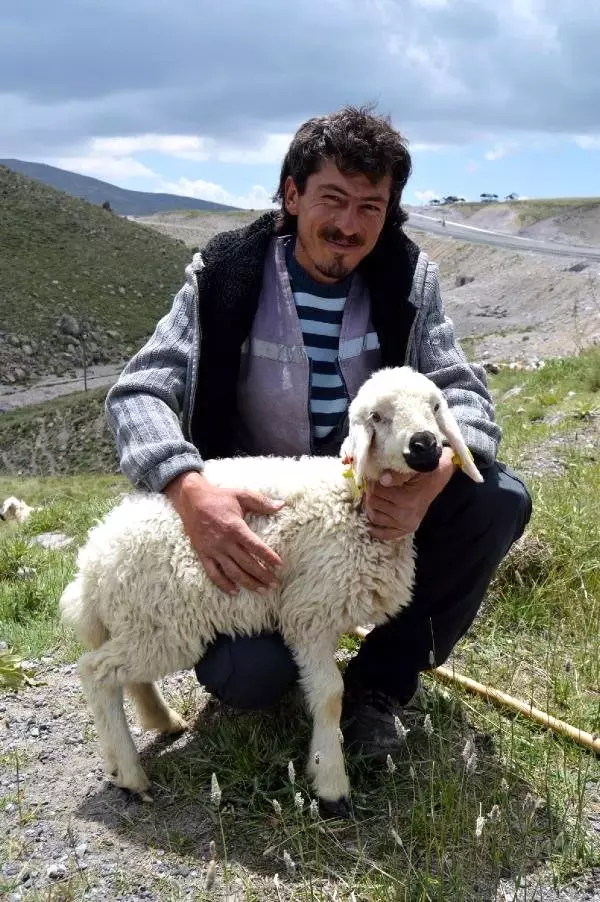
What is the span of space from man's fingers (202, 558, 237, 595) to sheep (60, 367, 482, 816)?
0.04 m

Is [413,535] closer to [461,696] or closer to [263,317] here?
[461,696]

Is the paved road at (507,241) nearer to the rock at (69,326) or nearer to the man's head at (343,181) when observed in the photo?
the rock at (69,326)

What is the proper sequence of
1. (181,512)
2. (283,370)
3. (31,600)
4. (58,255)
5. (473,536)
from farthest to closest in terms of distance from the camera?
1. (58,255)
2. (31,600)
3. (283,370)
4. (473,536)
5. (181,512)

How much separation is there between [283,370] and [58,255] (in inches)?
1831

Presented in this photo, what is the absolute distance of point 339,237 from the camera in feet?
10.7

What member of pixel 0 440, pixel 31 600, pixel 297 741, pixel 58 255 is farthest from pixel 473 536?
pixel 58 255

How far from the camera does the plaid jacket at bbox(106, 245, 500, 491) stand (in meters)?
3.02

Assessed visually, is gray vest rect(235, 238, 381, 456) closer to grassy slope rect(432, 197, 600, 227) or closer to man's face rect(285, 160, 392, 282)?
man's face rect(285, 160, 392, 282)

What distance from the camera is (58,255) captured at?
1833 inches

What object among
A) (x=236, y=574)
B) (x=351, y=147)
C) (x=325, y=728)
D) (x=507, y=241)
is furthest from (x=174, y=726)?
(x=507, y=241)

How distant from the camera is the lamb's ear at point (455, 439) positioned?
2.77 meters

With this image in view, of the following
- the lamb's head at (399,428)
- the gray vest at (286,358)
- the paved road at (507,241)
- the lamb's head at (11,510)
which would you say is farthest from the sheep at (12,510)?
the paved road at (507,241)

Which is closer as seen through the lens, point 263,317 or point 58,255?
point 263,317

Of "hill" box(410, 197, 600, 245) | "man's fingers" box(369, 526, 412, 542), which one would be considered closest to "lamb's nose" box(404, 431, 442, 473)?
"man's fingers" box(369, 526, 412, 542)
